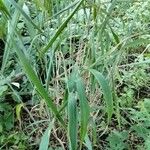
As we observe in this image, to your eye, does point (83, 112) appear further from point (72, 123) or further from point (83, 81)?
point (83, 81)

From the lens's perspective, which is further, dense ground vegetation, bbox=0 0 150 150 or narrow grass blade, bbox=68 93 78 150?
dense ground vegetation, bbox=0 0 150 150

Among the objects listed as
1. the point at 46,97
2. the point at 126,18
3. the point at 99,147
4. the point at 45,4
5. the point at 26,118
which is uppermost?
the point at 45,4

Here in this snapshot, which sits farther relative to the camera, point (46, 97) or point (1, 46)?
Result: point (1, 46)

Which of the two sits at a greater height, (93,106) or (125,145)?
(93,106)

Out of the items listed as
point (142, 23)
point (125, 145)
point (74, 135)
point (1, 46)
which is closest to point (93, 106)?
point (125, 145)

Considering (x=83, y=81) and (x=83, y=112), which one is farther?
(x=83, y=81)

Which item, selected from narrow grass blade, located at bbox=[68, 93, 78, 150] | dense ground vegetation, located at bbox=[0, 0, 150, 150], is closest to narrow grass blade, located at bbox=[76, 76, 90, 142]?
narrow grass blade, located at bbox=[68, 93, 78, 150]

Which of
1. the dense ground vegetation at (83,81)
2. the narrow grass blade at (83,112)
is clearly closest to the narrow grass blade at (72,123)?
the narrow grass blade at (83,112)

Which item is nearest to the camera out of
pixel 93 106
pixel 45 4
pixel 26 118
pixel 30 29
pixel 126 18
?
pixel 45 4

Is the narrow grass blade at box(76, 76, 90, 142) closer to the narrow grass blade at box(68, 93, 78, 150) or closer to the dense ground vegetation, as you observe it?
the narrow grass blade at box(68, 93, 78, 150)

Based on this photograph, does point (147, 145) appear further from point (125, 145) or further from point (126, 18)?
point (126, 18)

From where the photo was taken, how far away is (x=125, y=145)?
1.54 m

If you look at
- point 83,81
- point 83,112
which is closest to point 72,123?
point 83,112

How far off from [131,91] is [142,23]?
0.63 metres
